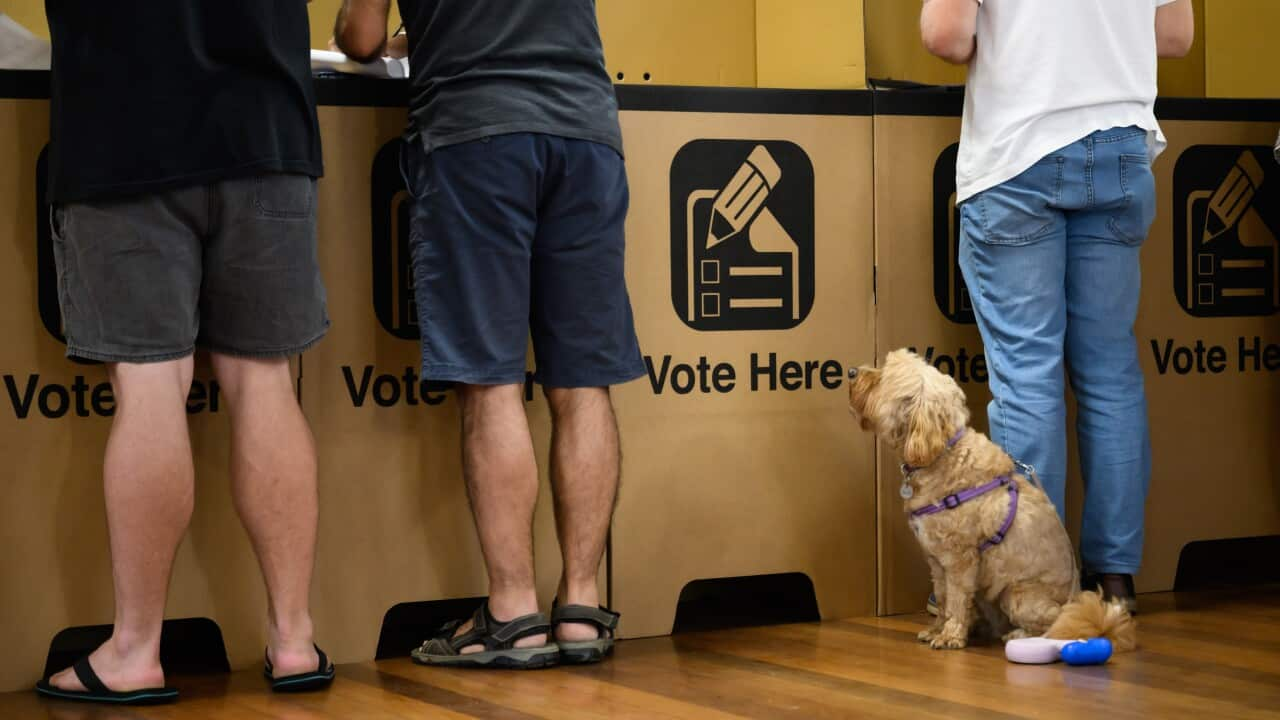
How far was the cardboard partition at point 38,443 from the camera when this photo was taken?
93.2 inches

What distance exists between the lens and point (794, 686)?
228 centimetres

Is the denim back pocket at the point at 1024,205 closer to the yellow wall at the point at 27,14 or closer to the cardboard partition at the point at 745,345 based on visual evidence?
the cardboard partition at the point at 745,345

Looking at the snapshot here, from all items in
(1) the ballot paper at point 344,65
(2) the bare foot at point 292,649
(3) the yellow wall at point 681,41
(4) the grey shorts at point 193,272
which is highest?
(3) the yellow wall at point 681,41

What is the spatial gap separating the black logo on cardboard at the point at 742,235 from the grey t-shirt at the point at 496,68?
0.39 m

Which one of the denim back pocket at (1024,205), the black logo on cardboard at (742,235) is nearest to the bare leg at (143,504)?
the black logo on cardboard at (742,235)

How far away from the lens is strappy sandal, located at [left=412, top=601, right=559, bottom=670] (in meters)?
2.39

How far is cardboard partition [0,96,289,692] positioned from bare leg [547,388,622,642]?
751mm


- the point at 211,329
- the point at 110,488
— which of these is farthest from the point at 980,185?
the point at 110,488

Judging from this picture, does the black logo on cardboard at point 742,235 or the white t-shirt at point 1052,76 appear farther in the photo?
the black logo on cardboard at point 742,235

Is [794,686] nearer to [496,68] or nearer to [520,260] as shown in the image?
[520,260]

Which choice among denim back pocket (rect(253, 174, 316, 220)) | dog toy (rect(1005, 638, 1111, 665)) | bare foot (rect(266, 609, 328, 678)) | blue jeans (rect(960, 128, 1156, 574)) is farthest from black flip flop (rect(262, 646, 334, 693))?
blue jeans (rect(960, 128, 1156, 574))

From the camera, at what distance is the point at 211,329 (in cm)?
228

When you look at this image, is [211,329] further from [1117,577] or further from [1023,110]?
[1117,577]

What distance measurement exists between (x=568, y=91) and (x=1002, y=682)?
1.18 metres
